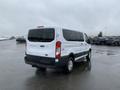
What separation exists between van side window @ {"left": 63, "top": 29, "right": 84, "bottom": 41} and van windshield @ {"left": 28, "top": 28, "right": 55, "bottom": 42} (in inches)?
27.2

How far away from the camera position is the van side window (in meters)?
6.66

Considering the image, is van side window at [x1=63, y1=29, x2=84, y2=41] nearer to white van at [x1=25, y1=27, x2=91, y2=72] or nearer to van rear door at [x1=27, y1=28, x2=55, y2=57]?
white van at [x1=25, y1=27, x2=91, y2=72]

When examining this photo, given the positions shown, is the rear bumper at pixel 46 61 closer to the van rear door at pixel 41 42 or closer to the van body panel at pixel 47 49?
the van body panel at pixel 47 49

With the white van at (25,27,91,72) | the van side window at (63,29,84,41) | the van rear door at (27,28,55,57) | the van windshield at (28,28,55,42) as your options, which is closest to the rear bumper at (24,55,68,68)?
the white van at (25,27,91,72)

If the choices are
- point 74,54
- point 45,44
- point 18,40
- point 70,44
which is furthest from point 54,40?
point 18,40

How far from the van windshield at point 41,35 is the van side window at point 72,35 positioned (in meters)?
0.69

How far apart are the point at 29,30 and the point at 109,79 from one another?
4187 millimetres

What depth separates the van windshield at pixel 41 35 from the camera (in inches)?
242

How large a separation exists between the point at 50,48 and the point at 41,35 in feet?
2.55

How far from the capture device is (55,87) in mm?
5035

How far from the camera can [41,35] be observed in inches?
254

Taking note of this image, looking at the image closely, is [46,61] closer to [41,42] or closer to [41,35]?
[41,42]

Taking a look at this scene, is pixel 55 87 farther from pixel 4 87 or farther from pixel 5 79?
pixel 5 79

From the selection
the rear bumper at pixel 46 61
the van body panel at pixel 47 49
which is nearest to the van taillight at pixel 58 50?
the van body panel at pixel 47 49
